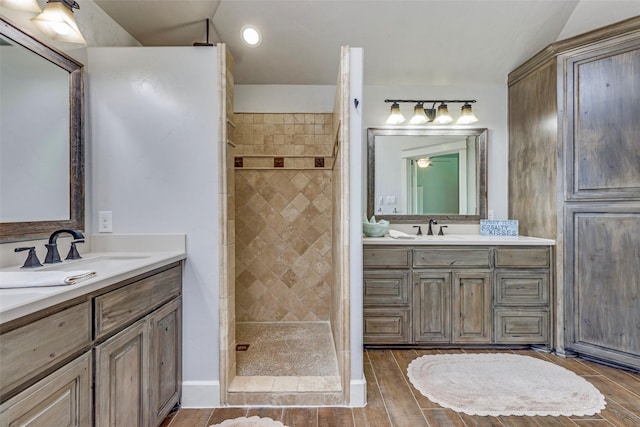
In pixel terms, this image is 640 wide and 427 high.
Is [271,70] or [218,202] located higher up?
[271,70]

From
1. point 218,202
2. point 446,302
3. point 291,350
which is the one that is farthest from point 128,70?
point 446,302

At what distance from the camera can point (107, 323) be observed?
1.22m

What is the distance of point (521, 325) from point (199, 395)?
2.38m

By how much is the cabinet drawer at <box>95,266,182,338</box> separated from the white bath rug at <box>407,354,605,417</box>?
1.61 metres

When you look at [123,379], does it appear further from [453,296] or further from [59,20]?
[453,296]

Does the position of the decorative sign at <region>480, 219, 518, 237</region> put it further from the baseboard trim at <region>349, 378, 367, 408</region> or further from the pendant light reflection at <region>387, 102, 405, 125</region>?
the baseboard trim at <region>349, 378, 367, 408</region>

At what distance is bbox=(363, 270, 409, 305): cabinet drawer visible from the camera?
2557mm

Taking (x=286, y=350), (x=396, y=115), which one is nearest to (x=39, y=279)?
(x=286, y=350)

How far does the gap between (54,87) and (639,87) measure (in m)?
3.55

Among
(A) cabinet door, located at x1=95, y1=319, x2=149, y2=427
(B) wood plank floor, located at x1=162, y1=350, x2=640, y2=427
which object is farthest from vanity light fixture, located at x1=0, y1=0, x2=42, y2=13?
(B) wood plank floor, located at x1=162, y1=350, x2=640, y2=427

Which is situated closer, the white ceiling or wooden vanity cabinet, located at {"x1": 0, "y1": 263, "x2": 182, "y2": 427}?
wooden vanity cabinet, located at {"x1": 0, "y1": 263, "x2": 182, "y2": 427}

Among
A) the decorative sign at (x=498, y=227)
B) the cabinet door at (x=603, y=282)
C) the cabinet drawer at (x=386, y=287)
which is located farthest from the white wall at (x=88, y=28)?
the cabinet door at (x=603, y=282)

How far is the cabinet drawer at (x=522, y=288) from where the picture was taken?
2.54m

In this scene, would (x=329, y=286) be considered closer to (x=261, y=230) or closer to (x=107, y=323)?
(x=261, y=230)
